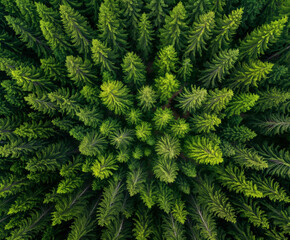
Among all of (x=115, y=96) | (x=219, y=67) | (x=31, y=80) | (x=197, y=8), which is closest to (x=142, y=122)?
(x=115, y=96)

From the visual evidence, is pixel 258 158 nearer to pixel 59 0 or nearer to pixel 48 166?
pixel 48 166

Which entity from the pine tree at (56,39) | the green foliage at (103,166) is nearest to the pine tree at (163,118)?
the green foliage at (103,166)

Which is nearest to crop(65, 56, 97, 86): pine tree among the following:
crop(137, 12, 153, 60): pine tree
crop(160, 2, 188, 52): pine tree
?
crop(137, 12, 153, 60): pine tree

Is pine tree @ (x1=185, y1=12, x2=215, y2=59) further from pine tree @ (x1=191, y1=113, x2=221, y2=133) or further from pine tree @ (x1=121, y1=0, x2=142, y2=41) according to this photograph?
pine tree @ (x1=191, y1=113, x2=221, y2=133)

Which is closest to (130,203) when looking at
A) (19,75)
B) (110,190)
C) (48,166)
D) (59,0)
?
(110,190)

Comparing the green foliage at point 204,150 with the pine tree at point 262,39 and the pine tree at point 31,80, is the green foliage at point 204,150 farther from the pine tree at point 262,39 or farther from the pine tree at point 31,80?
the pine tree at point 31,80

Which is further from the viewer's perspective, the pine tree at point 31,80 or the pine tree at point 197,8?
the pine tree at point 197,8
